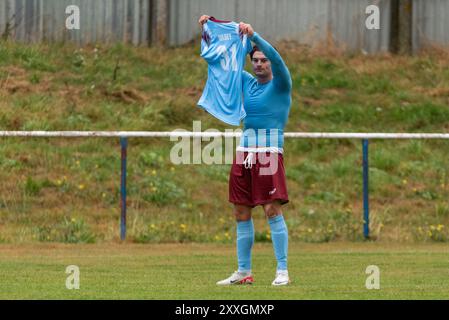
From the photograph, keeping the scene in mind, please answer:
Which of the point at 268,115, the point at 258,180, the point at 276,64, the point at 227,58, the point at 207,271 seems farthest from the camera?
the point at 207,271

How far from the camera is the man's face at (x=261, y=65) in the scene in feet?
35.7

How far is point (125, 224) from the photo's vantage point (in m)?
16.4

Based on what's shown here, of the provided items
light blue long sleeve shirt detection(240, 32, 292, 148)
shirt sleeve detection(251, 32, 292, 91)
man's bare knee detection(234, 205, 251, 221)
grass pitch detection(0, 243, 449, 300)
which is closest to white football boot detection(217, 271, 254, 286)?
grass pitch detection(0, 243, 449, 300)

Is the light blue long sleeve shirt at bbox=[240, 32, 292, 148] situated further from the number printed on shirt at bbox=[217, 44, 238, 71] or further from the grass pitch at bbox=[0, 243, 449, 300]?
the grass pitch at bbox=[0, 243, 449, 300]

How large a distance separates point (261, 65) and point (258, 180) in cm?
101

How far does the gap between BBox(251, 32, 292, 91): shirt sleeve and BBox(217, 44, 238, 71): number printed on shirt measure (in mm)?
644

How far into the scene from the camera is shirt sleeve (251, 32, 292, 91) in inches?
415

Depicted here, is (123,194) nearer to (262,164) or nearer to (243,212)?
(243,212)

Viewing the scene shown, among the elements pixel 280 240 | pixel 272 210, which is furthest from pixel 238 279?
pixel 272 210

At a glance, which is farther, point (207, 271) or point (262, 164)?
point (207, 271)

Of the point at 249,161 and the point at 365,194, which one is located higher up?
the point at 249,161

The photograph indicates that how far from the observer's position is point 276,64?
34.8 feet

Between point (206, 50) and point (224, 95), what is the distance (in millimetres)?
501

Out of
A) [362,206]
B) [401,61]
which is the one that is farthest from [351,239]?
[401,61]
